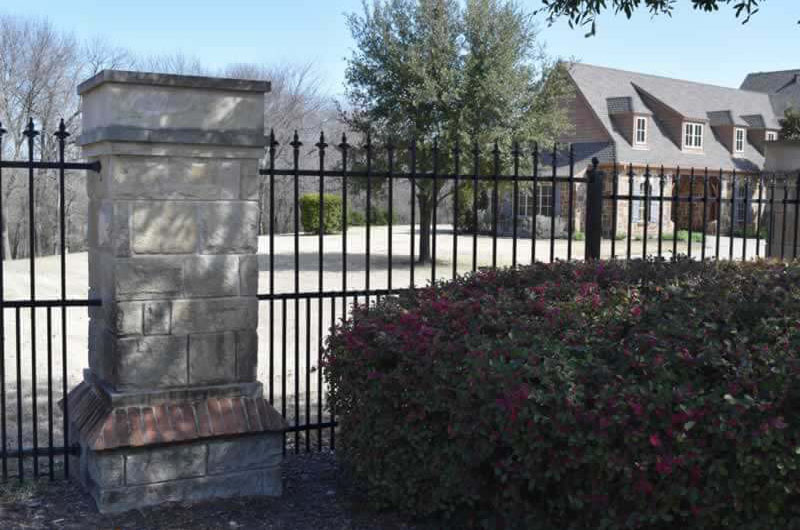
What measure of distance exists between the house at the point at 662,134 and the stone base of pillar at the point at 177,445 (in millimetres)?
27208

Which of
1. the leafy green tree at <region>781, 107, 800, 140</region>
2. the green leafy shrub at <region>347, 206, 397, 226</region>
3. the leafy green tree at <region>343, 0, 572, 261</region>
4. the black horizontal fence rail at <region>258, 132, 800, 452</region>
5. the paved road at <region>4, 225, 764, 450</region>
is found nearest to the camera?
the black horizontal fence rail at <region>258, 132, 800, 452</region>

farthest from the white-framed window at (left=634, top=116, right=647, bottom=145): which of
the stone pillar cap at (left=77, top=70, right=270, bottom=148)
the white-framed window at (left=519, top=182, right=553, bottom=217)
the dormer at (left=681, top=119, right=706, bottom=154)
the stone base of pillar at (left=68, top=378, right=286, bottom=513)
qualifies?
the stone base of pillar at (left=68, top=378, right=286, bottom=513)

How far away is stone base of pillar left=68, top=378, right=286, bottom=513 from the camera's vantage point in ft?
14.0

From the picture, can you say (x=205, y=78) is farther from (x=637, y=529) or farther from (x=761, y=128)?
(x=761, y=128)

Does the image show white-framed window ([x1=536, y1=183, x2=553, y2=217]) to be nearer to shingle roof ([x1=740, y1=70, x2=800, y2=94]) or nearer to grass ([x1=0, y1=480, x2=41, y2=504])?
shingle roof ([x1=740, y1=70, x2=800, y2=94])

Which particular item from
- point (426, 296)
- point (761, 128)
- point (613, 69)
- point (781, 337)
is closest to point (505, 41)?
point (426, 296)

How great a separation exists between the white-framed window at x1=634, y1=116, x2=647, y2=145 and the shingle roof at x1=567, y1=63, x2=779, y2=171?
1.22 feet

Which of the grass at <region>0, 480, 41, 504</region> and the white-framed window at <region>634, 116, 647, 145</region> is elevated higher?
the white-framed window at <region>634, 116, 647, 145</region>

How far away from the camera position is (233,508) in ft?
14.6

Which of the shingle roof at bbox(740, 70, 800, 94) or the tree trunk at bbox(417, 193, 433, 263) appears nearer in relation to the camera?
the tree trunk at bbox(417, 193, 433, 263)

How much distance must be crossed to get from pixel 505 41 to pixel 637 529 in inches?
703

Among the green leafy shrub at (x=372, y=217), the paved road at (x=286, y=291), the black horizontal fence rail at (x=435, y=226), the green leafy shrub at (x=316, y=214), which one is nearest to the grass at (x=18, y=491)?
the paved road at (x=286, y=291)

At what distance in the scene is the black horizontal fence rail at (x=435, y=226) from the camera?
17.2ft

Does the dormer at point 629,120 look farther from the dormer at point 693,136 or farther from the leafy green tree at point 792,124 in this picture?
the leafy green tree at point 792,124
